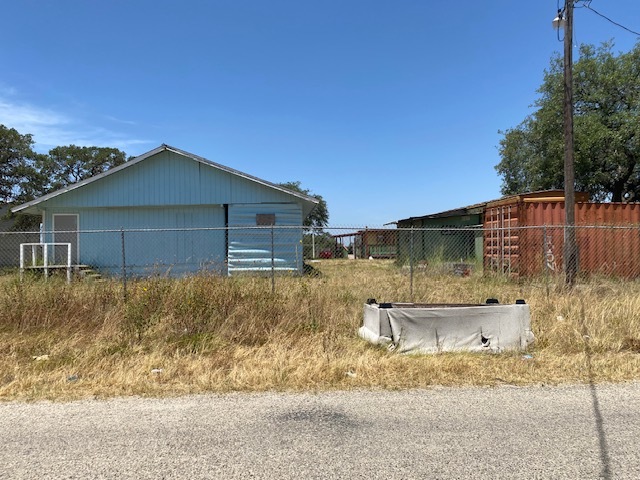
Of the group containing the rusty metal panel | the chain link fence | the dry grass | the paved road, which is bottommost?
the paved road

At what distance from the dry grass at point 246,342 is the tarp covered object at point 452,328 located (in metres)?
0.28

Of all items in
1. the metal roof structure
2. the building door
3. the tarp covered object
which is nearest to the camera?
the tarp covered object

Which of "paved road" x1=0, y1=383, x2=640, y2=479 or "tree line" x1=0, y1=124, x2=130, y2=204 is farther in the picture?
"tree line" x1=0, y1=124, x2=130, y2=204

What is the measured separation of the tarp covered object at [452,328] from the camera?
592 cm

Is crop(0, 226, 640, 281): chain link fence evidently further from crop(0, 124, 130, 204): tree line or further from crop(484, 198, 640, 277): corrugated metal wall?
crop(0, 124, 130, 204): tree line

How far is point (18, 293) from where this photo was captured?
7090mm

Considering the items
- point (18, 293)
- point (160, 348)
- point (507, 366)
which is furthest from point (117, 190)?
point (507, 366)

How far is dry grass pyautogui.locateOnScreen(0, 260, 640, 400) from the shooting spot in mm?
4785

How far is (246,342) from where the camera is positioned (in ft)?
20.4

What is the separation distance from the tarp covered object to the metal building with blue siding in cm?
931

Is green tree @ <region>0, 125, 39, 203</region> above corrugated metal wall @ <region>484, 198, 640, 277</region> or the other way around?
above

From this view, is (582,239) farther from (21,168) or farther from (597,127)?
(21,168)

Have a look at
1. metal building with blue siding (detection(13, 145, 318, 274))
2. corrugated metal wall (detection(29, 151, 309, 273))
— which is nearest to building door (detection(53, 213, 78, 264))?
metal building with blue siding (detection(13, 145, 318, 274))

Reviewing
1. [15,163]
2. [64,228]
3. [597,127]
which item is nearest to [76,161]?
[15,163]
